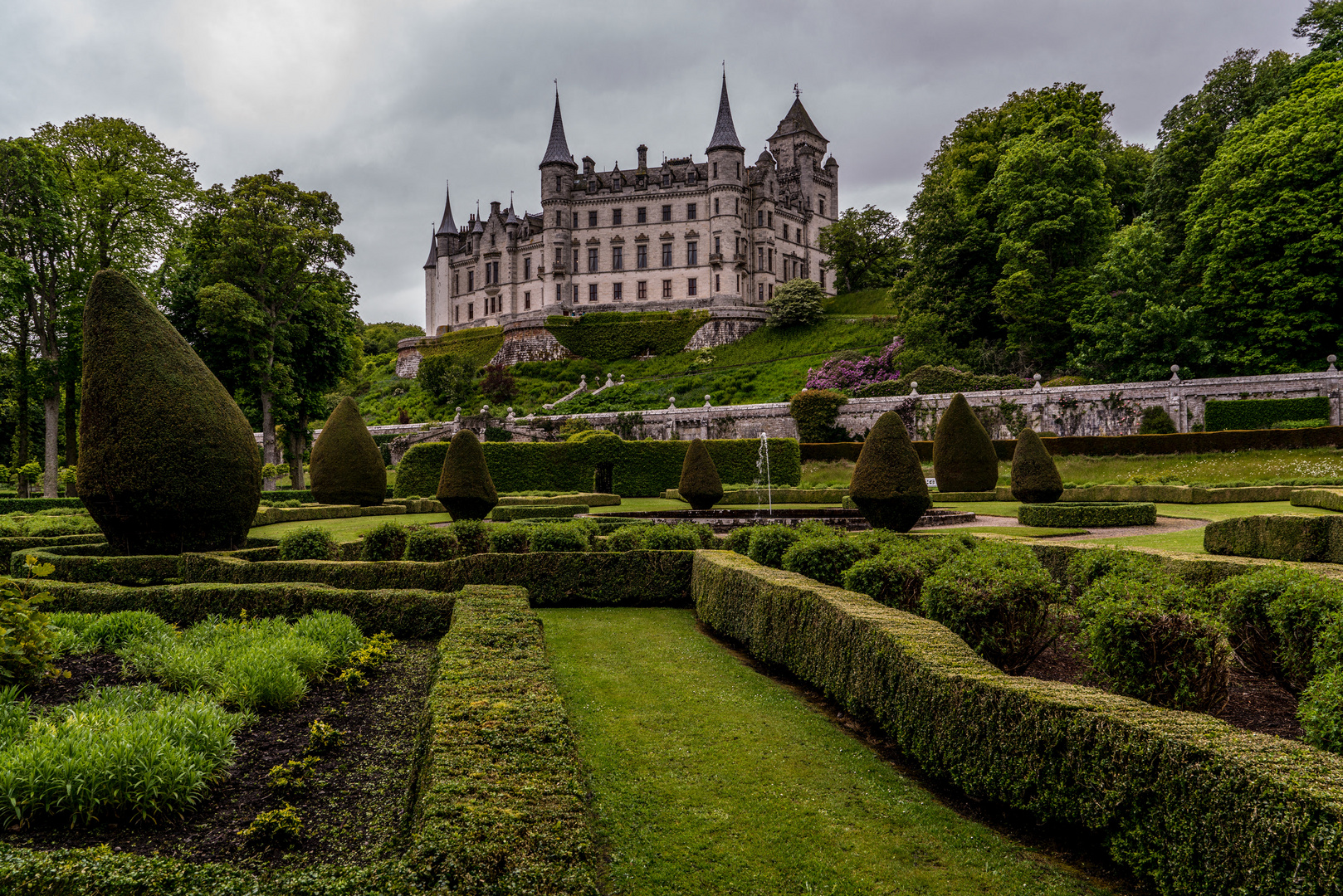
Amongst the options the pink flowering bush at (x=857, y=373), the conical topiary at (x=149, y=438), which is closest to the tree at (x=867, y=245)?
the pink flowering bush at (x=857, y=373)

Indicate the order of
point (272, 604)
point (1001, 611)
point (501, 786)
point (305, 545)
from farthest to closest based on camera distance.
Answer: point (305, 545), point (272, 604), point (1001, 611), point (501, 786)

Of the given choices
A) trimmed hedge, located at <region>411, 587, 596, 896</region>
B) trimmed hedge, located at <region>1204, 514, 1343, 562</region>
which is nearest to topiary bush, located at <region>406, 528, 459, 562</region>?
trimmed hedge, located at <region>411, 587, 596, 896</region>

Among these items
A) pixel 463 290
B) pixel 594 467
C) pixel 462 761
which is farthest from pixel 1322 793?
pixel 463 290

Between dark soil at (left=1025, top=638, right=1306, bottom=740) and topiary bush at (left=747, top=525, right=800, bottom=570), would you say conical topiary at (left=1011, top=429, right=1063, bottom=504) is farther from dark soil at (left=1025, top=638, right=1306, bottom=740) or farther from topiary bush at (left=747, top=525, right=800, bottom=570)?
dark soil at (left=1025, top=638, right=1306, bottom=740)

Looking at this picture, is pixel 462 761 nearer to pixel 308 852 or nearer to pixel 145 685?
pixel 308 852

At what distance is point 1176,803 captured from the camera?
3.39 meters

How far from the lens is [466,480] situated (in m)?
15.3

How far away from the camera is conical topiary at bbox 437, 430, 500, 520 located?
1527 cm

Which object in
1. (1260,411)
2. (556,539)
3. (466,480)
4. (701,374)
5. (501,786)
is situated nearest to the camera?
(501,786)

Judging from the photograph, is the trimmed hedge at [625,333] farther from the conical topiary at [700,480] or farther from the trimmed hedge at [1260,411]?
the conical topiary at [700,480]

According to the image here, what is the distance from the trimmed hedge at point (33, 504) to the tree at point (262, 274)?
9080 mm

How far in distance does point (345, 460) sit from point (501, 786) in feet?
64.7

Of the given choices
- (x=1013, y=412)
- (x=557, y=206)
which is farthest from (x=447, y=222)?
(x=1013, y=412)

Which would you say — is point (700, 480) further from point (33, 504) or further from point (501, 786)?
point (33, 504)
